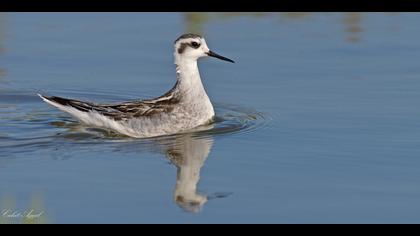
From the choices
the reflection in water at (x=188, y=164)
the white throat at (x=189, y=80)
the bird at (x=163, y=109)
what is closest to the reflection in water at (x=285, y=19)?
the white throat at (x=189, y=80)

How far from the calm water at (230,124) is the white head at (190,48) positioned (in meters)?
0.87

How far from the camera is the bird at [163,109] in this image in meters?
16.2

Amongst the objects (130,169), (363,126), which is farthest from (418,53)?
(130,169)

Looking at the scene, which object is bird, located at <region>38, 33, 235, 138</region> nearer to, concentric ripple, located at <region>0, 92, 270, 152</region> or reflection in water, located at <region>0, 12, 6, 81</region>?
concentric ripple, located at <region>0, 92, 270, 152</region>

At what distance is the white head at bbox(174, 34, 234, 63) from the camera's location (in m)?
16.8

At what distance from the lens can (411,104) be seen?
655 inches

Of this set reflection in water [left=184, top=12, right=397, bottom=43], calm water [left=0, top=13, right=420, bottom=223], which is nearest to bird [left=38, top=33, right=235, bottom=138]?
calm water [left=0, top=13, right=420, bottom=223]

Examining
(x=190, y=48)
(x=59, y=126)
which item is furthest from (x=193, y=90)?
(x=59, y=126)

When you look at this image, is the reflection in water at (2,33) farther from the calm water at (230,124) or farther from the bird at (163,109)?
the bird at (163,109)

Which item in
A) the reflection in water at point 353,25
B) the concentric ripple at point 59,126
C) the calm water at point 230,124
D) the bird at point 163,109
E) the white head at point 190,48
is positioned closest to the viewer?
the calm water at point 230,124

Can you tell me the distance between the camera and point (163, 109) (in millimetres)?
16438

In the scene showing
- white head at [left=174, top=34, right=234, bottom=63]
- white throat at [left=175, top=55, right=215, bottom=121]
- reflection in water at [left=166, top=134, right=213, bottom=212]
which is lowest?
reflection in water at [left=166, top=134, right=213, bottom=212]

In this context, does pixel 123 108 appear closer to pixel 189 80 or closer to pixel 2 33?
pixel 189 80

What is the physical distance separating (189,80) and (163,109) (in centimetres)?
73
